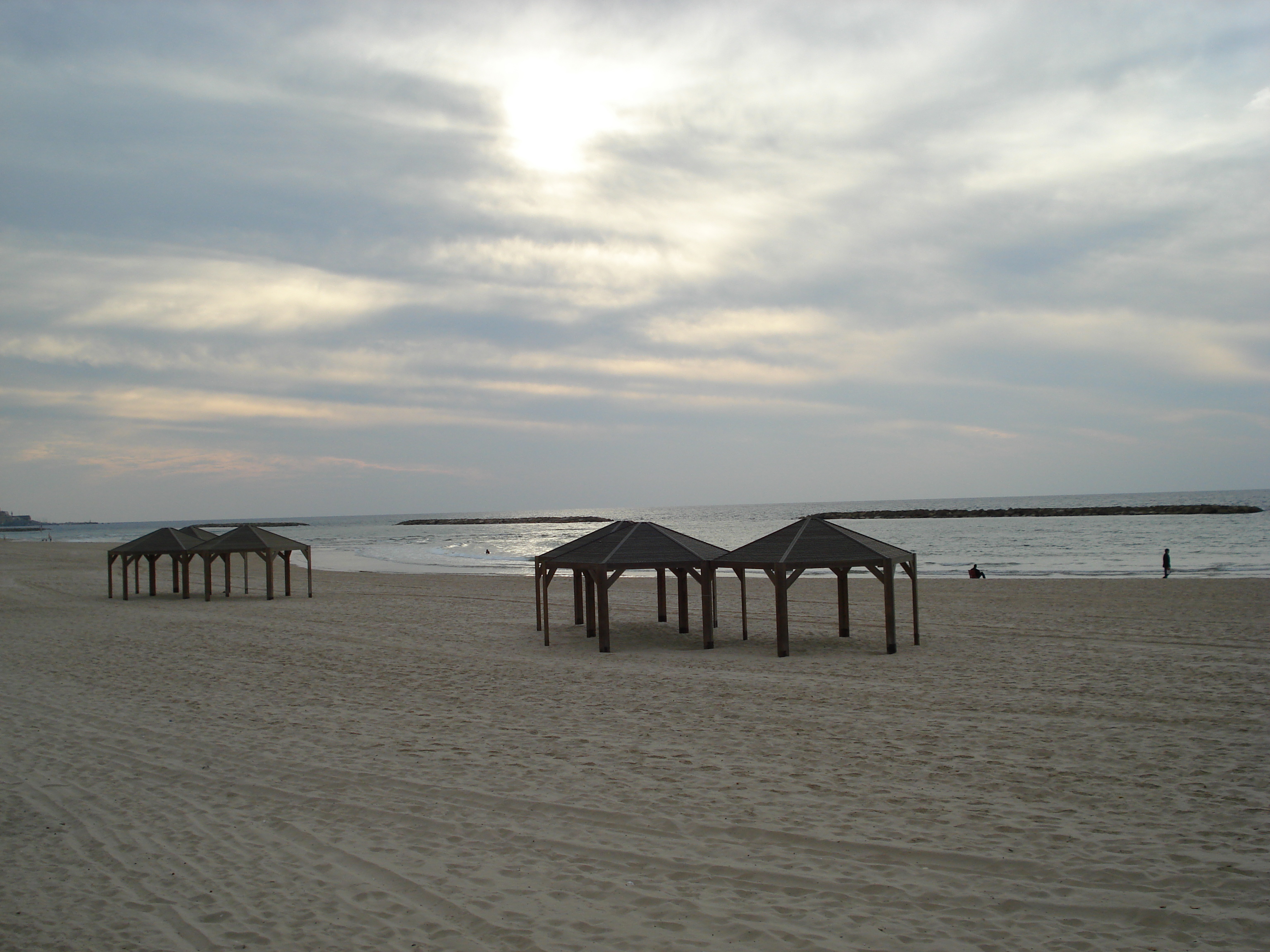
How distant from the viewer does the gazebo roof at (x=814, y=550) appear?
11.5 m

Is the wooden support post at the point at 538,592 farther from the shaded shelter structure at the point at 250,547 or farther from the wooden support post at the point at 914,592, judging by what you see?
the shaded shelter structure at the point at 250,547

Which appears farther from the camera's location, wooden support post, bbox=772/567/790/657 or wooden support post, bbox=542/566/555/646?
wooden support post, bbox=542/566/555/646

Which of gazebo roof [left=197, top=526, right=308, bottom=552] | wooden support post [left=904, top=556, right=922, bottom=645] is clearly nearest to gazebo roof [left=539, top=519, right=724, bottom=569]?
wooden support post [left=904, top=556, right=922, bottom=645]

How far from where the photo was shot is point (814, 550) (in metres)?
11.7

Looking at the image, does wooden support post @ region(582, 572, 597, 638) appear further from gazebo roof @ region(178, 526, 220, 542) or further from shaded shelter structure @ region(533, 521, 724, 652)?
gazebo roof @ region(178, 526, 220, 542)

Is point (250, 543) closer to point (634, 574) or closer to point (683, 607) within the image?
point (683, 607)

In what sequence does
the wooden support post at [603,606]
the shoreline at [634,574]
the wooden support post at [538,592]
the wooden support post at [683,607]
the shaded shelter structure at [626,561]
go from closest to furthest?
1. the wooden support post at [603,606]
2. the shaded shelter structure at [626,561]
3. the wooden support post at [538,592]
4. the wooden support post at [683,607]
5. the shoreline at [634,574]

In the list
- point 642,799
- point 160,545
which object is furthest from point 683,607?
point 160,545

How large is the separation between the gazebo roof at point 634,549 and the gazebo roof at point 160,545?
43.6 feet

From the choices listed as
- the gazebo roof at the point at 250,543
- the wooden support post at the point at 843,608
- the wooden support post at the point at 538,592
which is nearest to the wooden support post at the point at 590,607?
the wooden support post at the point at 538,592

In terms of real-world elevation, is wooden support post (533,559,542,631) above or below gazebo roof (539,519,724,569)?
below

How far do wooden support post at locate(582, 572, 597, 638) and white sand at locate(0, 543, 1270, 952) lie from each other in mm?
1864

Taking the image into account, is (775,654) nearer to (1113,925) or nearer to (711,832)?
(711,832)

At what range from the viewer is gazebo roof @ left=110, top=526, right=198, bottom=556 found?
71.1 ft
